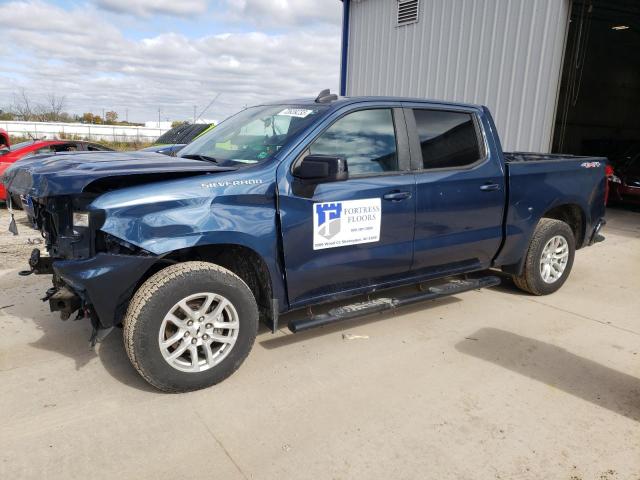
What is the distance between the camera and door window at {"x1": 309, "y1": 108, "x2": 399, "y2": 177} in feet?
12.0

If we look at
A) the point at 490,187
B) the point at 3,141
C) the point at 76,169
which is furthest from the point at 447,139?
the point at 3,141

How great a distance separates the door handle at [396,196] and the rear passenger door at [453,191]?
120mm

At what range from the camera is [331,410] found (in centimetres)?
306

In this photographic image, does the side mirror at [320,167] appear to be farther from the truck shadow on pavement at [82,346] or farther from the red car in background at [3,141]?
the red car in background at [3,141]

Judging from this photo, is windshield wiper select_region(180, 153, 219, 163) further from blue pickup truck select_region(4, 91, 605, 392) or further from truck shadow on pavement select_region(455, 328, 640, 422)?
truck shadow on pavement select_region(455, 328, 640, 422)

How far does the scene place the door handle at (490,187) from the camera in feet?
14.5

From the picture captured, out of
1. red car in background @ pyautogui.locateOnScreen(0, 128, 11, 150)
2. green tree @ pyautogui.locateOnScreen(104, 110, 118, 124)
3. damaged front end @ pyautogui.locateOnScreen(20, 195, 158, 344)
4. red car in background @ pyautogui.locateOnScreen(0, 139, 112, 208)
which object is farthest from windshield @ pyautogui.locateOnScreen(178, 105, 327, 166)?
green tree @ pyautogui.locateOnScreen(104, 110, 118, 124)

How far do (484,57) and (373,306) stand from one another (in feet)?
26.5

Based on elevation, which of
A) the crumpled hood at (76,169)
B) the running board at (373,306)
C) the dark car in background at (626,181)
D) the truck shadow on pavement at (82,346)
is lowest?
the truck shadow on pavement at (82,346)

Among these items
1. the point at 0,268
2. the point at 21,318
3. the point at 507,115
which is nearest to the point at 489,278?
the point at 21,318

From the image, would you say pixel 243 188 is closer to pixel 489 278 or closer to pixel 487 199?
pixel 487 199

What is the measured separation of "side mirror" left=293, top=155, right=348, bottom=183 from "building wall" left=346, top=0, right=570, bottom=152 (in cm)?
732

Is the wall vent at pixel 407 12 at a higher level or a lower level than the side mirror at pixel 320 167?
higher

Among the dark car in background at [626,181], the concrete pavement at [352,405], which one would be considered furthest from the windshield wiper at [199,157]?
the dark car in background at [626,181]
